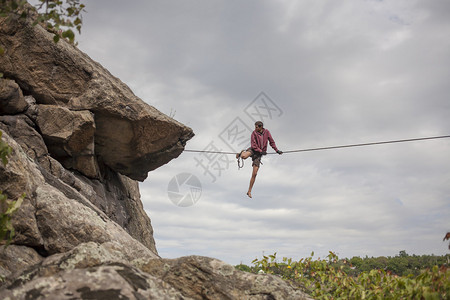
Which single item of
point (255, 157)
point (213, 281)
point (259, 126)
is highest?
point (259, 126)

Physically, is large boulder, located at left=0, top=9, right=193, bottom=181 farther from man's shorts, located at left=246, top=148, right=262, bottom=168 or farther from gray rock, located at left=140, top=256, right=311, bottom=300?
gray rock, located at left=140, top=256, right=311, bottom=300

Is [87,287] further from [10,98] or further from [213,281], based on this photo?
[10,98]

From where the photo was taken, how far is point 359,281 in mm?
8586

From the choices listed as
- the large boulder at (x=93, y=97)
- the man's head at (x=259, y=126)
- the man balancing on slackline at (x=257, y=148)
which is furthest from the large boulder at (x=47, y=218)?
the man's head at (x=259, y=126)

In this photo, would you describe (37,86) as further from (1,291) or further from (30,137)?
(1,291)

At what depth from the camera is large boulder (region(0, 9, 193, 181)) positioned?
1362 centimetres

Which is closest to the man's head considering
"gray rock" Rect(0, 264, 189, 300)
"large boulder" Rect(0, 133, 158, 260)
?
"large boulder" Rect(0, 133, 158, 260)

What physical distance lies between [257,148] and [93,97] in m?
6.95

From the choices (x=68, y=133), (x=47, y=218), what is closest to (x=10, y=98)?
(x=68, y=133)

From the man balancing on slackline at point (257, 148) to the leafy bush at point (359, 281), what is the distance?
694 centimetres

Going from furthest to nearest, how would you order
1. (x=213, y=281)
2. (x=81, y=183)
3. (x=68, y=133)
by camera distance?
1. (x=81, y=183)
2. (x=68, y=133)
3. (x=213, y=281)

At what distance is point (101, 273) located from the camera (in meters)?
5.08

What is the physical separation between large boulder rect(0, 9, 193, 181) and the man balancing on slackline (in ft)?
8.64

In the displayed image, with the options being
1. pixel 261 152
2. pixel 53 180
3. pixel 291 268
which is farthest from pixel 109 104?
pixel 291 268
